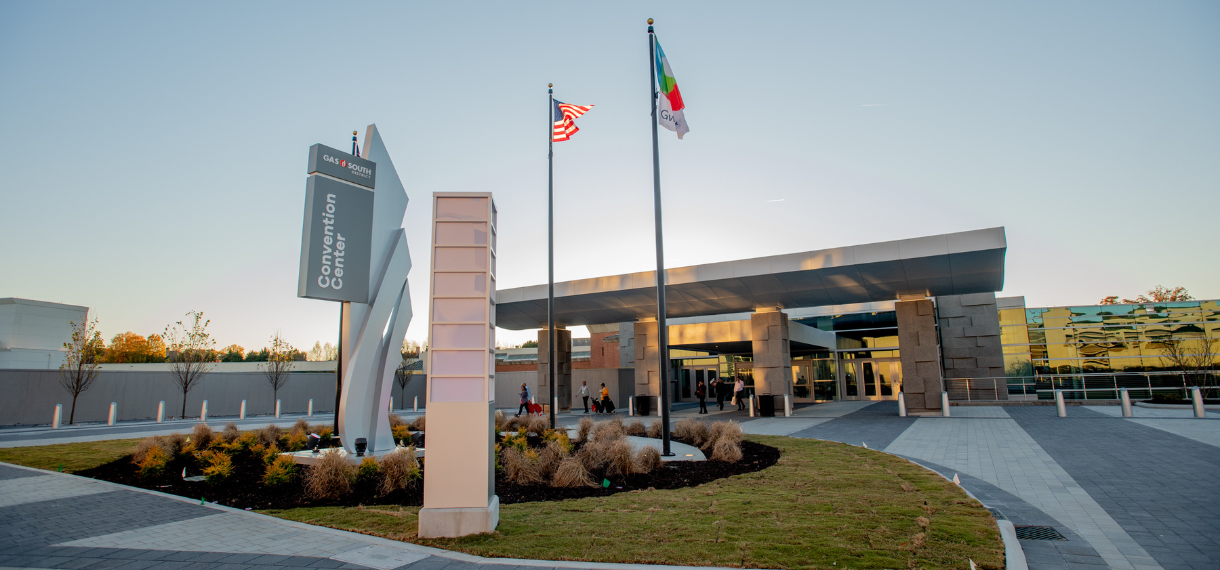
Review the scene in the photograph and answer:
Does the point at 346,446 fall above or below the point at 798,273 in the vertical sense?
below

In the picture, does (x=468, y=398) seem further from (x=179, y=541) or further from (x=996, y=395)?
(x=996, y=395)

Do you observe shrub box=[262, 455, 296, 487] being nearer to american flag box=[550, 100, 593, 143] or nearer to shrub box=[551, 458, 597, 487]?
shrub box=[551, 458, 597, 487]

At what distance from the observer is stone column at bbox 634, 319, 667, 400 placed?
28031 mm

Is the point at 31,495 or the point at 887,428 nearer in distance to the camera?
the point at 31,495

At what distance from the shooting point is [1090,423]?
1639cm

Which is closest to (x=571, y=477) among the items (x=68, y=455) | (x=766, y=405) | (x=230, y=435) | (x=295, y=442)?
(x=295, y=442)

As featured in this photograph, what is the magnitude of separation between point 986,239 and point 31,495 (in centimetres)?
2032

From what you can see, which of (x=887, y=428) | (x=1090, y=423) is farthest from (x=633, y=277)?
(x=1090, y=423)

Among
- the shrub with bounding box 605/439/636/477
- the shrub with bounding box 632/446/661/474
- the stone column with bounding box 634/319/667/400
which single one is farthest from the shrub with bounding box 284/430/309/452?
the stone column with bounding box 634/319/667/400

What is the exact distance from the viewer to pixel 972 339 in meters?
30.7

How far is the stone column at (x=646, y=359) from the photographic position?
1104 inches

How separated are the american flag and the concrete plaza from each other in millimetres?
11400

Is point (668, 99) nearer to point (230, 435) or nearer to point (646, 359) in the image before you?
point (230, 435)

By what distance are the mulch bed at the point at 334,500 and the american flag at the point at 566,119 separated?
990 centimetres
